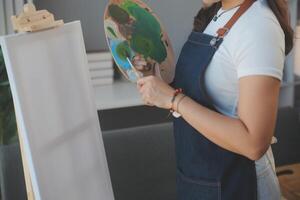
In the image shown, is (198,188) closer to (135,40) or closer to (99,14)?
(135,40)

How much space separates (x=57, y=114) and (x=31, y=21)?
0.79 feet

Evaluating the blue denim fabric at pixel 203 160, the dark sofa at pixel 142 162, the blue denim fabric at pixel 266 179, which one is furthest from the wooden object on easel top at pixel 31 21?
the dark sofa at pixel 142 162

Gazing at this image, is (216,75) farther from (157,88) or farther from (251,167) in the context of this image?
(251,167)

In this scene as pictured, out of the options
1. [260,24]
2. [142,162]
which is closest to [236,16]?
[260,24]

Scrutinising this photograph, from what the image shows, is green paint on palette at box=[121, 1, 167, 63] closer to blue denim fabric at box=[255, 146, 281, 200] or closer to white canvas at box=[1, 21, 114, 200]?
white canvas at box=[1, 21, 114, 200]

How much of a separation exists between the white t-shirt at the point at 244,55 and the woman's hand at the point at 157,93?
99mm

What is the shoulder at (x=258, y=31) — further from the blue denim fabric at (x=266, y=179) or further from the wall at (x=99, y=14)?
the wall at (x=99, y=14)

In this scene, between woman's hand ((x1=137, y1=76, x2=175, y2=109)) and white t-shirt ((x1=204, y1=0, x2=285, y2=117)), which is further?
woman's hand ((x1=137, y1=76, x2=175, y2=109))

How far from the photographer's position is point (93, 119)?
4.11ft

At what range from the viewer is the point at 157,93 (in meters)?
0.96

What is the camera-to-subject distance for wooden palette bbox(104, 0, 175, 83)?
1112mm

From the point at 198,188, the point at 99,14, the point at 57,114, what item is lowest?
the point at 198,188

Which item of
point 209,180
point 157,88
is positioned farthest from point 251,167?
point 157,88

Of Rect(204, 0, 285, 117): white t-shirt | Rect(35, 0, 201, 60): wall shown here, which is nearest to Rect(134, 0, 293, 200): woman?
Rect(204, 0, 285, 117): white t-shirt
